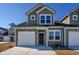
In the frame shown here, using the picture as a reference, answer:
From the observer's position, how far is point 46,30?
20.0 metres

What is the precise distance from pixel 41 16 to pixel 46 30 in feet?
Result: 5.28

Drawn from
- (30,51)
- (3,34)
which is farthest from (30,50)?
(3,34)

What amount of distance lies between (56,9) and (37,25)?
2.54 m

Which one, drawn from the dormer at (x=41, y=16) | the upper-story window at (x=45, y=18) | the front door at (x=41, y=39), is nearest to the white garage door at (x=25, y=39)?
the front door at (x=41, y=39)

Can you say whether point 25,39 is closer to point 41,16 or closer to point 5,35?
point 5,35

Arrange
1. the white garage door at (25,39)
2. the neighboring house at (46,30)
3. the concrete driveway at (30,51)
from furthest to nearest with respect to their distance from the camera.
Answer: the white garage door at (25,39) → the neighboring house at (46,30) → the concrete driveway at (30,51)

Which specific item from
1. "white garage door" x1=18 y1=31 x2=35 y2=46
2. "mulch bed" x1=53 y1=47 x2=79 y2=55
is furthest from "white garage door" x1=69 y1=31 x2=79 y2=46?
"white garage door" x1=18 y1=31 x2=35 y2=46

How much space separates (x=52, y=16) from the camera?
66.5ft

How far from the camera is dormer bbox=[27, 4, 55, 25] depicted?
20.3 metres

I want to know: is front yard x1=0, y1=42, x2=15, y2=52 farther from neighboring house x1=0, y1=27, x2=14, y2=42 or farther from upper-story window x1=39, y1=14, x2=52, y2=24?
upper-story window x1=39, y1=14, x2=52, y2=24

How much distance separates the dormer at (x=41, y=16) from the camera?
2030cm

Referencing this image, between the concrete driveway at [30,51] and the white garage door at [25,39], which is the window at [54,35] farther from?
the concrete driveway at [30,51]
